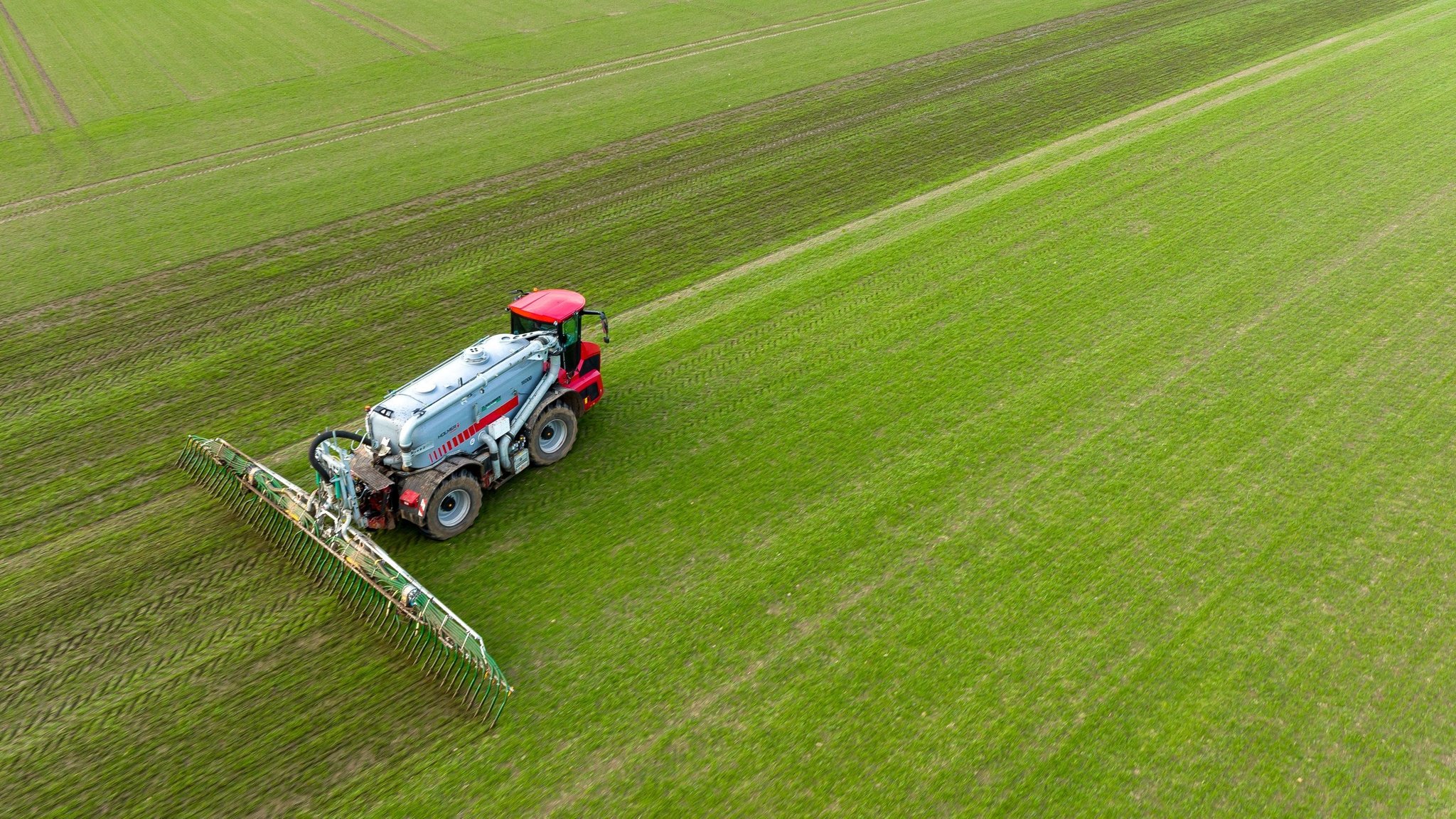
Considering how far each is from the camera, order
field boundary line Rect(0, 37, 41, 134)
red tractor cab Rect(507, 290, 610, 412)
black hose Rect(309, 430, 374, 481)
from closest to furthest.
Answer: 1. black hose Rect(309, 430, 374, 481)
2. red tractor cab Rect(507, 290, 610, 412)
3. field boundary line Rect(0, 37, 41, 134)

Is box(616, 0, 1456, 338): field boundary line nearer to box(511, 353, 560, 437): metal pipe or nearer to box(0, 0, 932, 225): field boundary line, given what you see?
box(511, 353, 560, 437): metal pipe

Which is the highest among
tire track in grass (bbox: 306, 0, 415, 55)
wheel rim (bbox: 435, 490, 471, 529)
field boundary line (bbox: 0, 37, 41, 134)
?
tire track in grass (bbox: 306, 0, 415, 55)

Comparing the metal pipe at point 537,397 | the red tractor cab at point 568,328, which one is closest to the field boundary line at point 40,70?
the red tractor cab at point 568,328

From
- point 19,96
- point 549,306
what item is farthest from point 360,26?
point 549,306

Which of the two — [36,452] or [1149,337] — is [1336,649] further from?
[36,452]

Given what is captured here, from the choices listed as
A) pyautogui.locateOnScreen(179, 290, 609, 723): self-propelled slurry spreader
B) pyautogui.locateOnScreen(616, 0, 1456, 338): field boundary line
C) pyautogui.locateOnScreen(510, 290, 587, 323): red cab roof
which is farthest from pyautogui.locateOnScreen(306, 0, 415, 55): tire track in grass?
pyautogui.locateOnScreen(179, 290, 609, 723): self-propelled slurry spreader

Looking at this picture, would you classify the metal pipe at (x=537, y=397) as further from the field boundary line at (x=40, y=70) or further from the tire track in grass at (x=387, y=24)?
the tire track in grass at (x=387, y=24)

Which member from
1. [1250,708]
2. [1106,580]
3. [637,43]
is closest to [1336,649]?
[1250,708]

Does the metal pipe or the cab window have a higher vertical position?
the cab window
